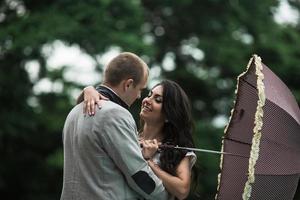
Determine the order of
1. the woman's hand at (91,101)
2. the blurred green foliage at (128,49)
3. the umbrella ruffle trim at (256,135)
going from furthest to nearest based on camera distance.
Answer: the blurred green foliage at (128,49)
the umbrella ruffle trim at (256,135)
the woman's hand at (91,101)

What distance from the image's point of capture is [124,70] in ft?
10.7

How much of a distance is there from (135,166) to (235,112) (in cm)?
100

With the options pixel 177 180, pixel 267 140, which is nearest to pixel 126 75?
pixel 177 180

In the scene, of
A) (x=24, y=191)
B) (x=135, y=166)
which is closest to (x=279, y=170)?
(x=135, y=166)

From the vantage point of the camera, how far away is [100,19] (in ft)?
33.1

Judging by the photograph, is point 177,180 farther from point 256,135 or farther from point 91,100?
point 91,100

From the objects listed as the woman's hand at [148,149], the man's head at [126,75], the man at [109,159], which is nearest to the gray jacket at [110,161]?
the man at [109,159]

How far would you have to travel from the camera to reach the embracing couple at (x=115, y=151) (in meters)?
3.09

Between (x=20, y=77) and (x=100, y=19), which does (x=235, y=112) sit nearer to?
(x=100, y=19)

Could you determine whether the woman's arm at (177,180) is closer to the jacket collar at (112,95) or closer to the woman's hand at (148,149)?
the woman's hand at (148,149)

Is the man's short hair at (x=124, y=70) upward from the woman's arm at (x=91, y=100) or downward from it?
upward

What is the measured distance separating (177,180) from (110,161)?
0.47m

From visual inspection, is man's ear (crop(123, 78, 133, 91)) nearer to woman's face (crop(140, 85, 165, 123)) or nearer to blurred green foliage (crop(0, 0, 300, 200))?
woman's face (crop(140, 85, 165, 123))

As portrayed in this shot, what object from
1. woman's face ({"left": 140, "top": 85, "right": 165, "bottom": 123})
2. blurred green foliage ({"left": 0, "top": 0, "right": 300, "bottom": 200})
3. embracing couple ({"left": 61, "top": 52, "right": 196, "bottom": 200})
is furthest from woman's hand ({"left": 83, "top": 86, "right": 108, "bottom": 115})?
blurred green foliage ({"left": 0, "top": 0, "right": 300, "bottom": 200})
